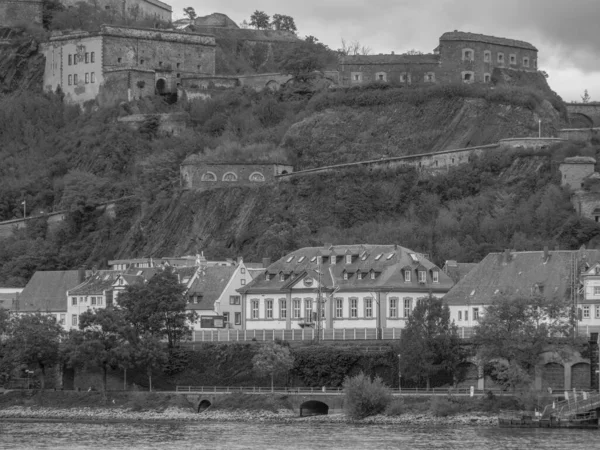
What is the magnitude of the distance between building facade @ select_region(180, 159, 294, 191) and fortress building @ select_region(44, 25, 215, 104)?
22.6m

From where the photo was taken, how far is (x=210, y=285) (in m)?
112

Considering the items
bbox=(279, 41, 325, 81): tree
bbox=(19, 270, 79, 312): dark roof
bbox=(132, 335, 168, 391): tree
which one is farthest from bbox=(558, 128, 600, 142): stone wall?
bbox=(132, 335, 168, 391): tree

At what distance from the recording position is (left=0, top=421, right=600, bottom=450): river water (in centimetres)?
8144

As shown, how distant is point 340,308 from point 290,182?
1425 inches

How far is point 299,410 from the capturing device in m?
95.6

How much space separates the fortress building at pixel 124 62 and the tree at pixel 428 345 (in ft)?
241

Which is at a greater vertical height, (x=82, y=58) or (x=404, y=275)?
(x=82, y=58)

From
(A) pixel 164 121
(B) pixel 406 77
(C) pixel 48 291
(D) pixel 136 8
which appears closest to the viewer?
(C) pixel 48 291

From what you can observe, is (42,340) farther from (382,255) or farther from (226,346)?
(382,255)

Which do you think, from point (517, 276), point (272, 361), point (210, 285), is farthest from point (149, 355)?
point (517, 276)

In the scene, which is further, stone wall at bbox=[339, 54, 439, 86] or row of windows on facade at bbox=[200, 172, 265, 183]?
stone wall at bbox=[339, 54, 439, 86]

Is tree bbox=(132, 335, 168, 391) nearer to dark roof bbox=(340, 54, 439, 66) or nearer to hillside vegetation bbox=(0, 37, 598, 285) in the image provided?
hillside vegetation bbox=(0, 37, 598, 285)

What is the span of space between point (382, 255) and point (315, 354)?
949 cm

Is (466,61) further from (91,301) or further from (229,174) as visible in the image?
(91,301)
